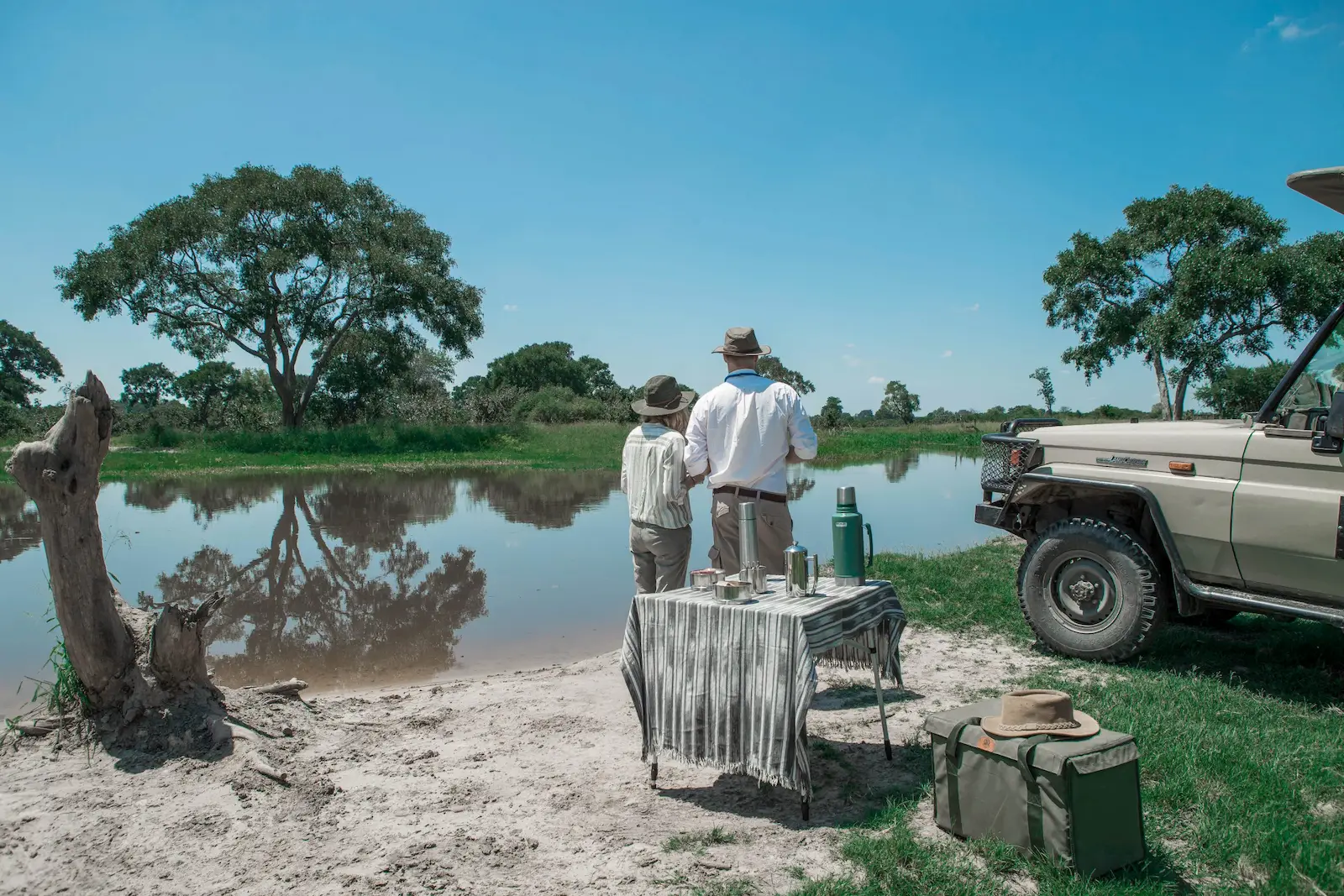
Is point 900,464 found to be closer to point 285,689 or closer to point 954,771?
point 285,689

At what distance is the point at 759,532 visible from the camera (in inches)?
210

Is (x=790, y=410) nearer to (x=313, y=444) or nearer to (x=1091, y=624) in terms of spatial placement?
(x=1091, y=624)

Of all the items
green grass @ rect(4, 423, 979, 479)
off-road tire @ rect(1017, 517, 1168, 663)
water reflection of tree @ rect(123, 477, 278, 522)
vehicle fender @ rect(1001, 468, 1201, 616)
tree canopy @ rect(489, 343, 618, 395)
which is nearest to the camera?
vehicle fender @ rect(1001, 468, 1201, 616)

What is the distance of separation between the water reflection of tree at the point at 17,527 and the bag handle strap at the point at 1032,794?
11.3 metres

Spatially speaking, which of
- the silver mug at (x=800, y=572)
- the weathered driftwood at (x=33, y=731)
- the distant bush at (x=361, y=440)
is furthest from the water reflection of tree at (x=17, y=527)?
the distant bush at (x=361, y=440)

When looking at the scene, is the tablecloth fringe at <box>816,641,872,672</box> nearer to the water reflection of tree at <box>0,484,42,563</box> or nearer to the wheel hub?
the wheel hub

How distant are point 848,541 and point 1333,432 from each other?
2731mm

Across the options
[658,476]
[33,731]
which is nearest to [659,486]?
[658,476]

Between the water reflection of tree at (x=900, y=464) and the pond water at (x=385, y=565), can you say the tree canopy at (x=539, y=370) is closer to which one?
the water reflection of tree at (x=900, y=464)

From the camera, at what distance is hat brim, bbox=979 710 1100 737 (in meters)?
3.26

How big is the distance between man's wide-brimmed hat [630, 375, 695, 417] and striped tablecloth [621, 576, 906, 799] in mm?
1480

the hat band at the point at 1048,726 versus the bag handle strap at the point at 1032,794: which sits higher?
the hat band at the point at 1048,726

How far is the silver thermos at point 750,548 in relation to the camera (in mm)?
4211

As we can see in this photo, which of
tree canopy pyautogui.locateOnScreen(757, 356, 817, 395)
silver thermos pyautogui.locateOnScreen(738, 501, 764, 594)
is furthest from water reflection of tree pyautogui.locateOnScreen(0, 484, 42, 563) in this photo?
tree canopy pyautogui.locateOnScreen(757, 356, 817, 395)
